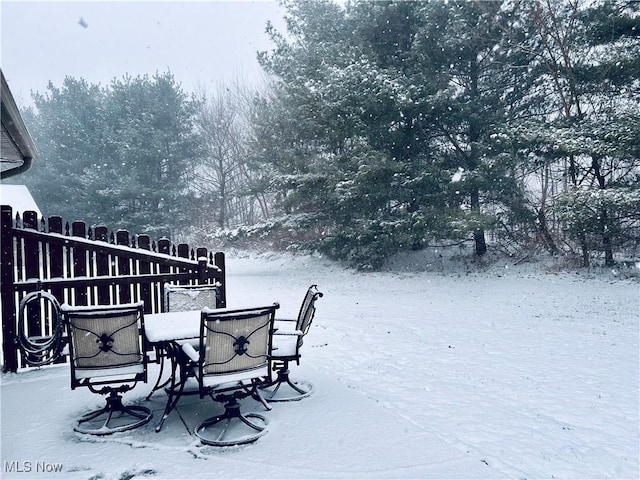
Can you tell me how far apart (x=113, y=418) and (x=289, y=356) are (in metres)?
1.57

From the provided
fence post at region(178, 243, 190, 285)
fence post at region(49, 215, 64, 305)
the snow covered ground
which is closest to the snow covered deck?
the snow covered ground

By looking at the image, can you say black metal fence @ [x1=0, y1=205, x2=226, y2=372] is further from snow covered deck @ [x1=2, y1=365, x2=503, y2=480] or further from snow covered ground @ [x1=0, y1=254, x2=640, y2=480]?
snow covered deck @ [x1=2, y1=365, x2=503, y2=480]

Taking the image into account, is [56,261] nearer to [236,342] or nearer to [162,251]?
[162,251]

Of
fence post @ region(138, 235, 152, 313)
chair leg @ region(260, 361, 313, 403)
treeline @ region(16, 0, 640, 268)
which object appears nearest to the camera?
chair leg @ region(260, 361, 313, 403)

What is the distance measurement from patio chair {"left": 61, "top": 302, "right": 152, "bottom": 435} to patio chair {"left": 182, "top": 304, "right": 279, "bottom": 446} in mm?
414

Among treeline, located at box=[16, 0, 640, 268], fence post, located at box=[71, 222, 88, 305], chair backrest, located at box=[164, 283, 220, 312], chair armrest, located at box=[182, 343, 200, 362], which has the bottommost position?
chair armrest, located at box=[182, 343, 200, 362]

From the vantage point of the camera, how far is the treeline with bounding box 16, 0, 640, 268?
12117 mm

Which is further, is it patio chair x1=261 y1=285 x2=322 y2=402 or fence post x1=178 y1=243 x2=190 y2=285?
fence post x1=178 y1=243 x2=190 y2=285

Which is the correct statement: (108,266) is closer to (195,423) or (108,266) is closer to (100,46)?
(195,423)

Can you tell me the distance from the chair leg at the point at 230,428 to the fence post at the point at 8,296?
110 inches

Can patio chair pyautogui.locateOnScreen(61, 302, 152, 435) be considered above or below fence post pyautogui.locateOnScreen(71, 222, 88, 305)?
below

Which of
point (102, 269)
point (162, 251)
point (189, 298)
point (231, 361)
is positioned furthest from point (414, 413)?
point (102, 269)

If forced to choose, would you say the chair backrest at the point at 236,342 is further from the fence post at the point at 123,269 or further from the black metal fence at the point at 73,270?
the fence post at the point at 123,269

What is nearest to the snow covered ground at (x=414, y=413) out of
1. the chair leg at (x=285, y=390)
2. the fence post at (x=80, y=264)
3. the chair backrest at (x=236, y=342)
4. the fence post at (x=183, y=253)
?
the chair leg at (x=285, y=390)
